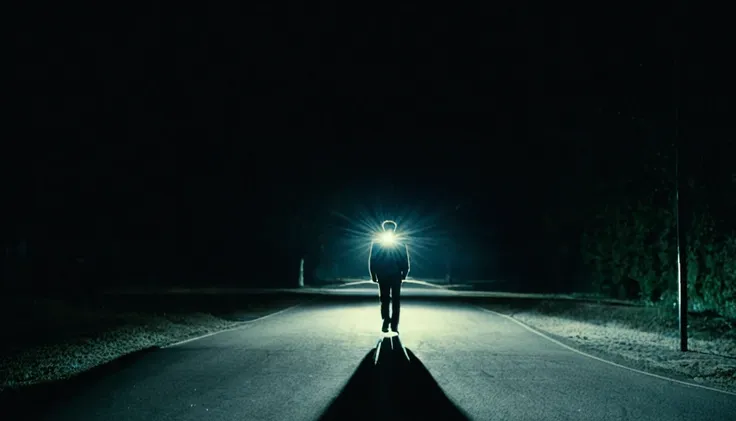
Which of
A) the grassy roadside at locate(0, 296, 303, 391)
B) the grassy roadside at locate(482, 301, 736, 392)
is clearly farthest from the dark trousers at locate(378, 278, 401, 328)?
the grassy roadside at locate(0, 296, 303, 391)

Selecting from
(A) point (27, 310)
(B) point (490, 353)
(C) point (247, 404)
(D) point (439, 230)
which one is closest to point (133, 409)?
(C) point (247, 404)

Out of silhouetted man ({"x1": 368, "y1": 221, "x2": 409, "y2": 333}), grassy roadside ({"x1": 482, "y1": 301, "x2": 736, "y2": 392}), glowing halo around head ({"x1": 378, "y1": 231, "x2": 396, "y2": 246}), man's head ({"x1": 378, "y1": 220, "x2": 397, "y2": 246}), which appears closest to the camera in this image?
grassy roadside ({"x1": 482, "y1": 301, "x2": 736, "y2": 392})

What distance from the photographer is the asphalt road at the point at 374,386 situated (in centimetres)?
708

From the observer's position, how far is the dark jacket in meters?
13.0

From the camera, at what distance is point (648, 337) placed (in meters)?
15.8

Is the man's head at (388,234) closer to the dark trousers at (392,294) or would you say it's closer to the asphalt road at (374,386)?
the dark trousers at (392,294)

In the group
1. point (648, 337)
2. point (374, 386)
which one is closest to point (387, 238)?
point (374, 386)

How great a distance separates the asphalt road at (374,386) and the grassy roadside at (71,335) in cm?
112

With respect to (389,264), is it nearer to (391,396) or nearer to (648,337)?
(391,396)

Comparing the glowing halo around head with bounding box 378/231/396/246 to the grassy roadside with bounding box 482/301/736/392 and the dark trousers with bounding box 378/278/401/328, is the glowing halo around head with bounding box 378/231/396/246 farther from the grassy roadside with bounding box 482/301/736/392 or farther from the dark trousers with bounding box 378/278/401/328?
the grassy roadside with bounding box 482/301/736/392

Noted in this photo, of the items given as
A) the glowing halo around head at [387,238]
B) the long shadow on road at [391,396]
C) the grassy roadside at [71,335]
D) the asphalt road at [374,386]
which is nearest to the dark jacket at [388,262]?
the glowing halo around head at [387,238]

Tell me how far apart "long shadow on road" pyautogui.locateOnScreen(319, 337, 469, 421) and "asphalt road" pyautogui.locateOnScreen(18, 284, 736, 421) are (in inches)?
0.5

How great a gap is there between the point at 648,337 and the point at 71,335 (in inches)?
521

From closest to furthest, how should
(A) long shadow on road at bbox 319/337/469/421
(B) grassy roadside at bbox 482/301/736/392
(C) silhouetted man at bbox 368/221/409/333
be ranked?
(A) long shadow on road at bbox 319/337/469/421 < (B) grassy roadside at bbox 482/301/736/392 < (C) silhouetted man at bbox 368/221/409/333
